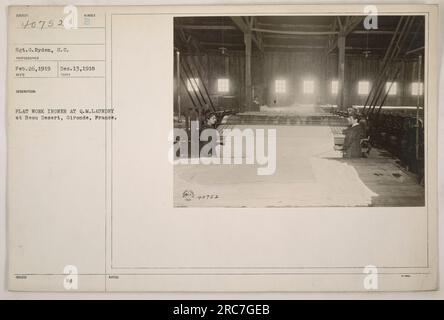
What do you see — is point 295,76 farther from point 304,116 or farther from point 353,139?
point 353,139

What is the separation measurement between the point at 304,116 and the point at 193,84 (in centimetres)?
34

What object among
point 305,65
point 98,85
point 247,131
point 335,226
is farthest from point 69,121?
point 335,226

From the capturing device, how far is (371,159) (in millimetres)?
1472

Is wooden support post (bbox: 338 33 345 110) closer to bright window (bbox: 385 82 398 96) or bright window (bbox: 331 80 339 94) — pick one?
bright window (bbox: 331 80 339 94)

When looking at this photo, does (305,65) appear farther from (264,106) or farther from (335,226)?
(335,226)

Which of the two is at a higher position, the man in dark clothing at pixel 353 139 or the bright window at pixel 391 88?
the bright window at pixel 391 88

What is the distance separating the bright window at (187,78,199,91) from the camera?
4.86ft

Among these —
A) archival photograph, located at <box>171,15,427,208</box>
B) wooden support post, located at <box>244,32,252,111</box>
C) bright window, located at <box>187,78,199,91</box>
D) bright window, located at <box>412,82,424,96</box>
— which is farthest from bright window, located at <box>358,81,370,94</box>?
bright window, located at <box>187,78,199,91</box>

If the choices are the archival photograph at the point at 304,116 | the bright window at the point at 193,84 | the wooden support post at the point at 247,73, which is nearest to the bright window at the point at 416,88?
the archival photograph at the point at 304,116

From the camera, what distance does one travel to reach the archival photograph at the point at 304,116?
4.73 ft

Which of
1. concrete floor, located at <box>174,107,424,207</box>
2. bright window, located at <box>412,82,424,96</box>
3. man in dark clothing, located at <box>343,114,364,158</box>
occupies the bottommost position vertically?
concrete floor, located at <box>174,107,424,207</box>

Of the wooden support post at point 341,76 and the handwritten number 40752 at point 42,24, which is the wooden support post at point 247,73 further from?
the handwritten number 40752 at point 42,24

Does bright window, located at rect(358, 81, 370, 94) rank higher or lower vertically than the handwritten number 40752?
lower

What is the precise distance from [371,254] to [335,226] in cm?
13
